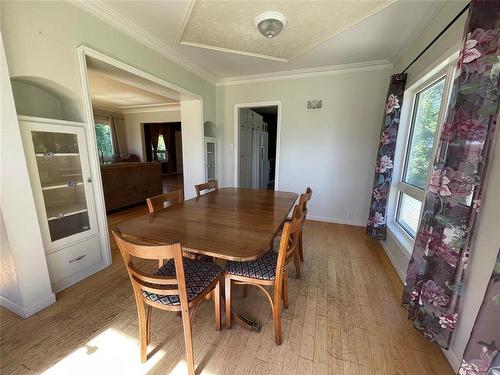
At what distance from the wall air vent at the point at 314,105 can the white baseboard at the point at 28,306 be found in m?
3.89

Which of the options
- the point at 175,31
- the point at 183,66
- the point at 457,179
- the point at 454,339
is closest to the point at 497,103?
the point at 457,179

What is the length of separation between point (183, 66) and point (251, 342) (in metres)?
3.42

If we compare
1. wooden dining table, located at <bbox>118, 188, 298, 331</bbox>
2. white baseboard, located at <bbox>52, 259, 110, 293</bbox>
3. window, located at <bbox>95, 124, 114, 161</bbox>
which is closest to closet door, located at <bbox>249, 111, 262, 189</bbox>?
wooden dining table, located at <bbox>118, 188, 298, 331</bbox>

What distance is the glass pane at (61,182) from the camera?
1730 millimetres

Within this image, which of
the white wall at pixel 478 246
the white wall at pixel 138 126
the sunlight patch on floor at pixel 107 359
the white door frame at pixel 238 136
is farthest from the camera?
the white wall at pixel 138 126

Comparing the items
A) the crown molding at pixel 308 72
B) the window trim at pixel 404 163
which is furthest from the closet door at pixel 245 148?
the window trim at pixel 404 163

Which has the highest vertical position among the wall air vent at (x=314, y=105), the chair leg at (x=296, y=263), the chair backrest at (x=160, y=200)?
the wall air vent at (x=314, y=105)

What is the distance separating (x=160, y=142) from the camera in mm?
9438

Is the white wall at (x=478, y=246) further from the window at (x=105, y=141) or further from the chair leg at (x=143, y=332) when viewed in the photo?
the window at (x=105, y=141)

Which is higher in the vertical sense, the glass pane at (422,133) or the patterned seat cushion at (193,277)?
the glass pane at (422,133)

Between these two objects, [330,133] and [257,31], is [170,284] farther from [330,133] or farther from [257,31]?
[330,133]

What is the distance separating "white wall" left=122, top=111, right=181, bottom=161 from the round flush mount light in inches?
208

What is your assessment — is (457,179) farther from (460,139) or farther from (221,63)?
(221,63)

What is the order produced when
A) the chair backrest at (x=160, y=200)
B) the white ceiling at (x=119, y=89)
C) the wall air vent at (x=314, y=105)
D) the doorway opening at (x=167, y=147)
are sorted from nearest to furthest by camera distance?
1. the chair backrest at (x=160, y=200)
2. the white ceiling at (x=119, y=89)
3. the wall air vent at (x=314, y=105)
4. the doorway opening at (x=167, y=147)
